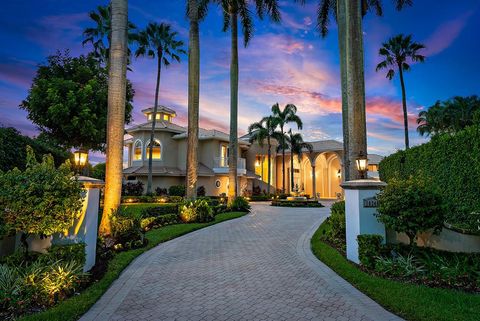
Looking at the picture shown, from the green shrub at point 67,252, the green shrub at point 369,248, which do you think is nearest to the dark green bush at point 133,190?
the green shrub at point 67,252

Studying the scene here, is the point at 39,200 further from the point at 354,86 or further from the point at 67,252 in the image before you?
the point at 354,86

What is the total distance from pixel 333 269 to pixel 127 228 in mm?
5909

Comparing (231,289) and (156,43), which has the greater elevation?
(156,43)

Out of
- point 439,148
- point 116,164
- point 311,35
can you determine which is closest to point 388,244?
point 439,148

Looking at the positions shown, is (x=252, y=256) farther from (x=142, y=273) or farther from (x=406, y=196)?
(x=406, y=196)

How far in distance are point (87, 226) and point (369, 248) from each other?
5900 mm

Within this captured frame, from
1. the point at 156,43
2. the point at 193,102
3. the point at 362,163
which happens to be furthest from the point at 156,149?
the point at 362,163

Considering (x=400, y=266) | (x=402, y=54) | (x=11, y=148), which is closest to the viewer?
(x=400, y=266)

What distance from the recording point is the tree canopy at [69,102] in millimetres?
18375

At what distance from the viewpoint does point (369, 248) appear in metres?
6.24

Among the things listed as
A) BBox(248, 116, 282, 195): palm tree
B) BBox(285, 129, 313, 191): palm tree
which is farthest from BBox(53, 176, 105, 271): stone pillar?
BBox(285, 129, 313, 191): palm tree

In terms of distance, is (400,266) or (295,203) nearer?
(400,266)

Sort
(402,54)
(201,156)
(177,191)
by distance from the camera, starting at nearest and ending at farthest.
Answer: (402,54) < (177,191) < (201,156)

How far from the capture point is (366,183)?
6.71m
